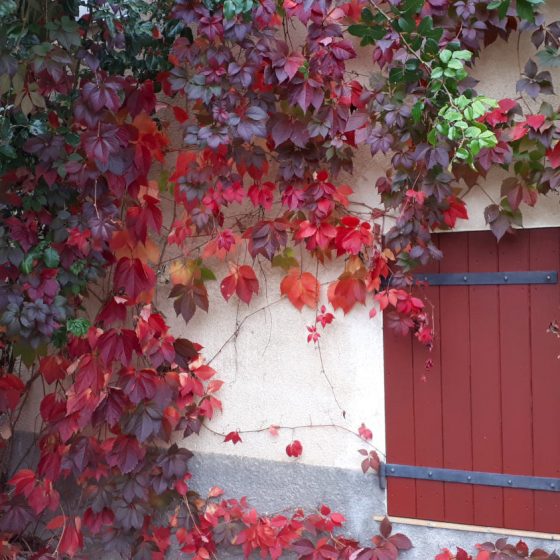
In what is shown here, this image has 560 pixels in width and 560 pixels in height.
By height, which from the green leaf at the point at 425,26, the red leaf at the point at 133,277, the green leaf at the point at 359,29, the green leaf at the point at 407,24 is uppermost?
the green leaf at the point at 359,29

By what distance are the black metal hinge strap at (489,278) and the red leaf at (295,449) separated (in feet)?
3.24

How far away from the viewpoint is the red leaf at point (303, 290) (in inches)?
131

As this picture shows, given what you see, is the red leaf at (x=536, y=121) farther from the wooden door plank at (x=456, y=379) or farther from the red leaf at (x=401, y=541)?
the red leaf at (x=401, y=541)

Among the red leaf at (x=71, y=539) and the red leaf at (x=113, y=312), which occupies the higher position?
the red leaf at (x=113, y=312)

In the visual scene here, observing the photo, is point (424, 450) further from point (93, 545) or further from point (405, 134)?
point (93, 545)

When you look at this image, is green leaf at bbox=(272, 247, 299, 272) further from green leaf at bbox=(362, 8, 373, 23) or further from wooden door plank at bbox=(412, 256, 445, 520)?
green leaf at bbox=(362, 8, 373, 23)

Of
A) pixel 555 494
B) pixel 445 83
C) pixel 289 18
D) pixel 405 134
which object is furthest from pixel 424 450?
pixel 289 18

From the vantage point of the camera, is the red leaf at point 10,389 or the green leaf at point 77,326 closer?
the green leaf at point 77,326

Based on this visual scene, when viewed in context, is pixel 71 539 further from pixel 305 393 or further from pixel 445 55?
pixel 445 55

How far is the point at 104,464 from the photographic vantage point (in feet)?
11.5

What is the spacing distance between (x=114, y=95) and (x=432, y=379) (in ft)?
6.23

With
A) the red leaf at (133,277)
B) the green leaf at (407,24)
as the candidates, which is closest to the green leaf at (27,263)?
the red leaf at (133,277)

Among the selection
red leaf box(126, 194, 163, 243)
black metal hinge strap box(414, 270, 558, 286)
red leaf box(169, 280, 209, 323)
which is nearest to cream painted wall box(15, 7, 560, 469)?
red leaf box(169, 280, 209, 323)

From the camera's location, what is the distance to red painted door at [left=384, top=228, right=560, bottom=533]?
295 centimetres
